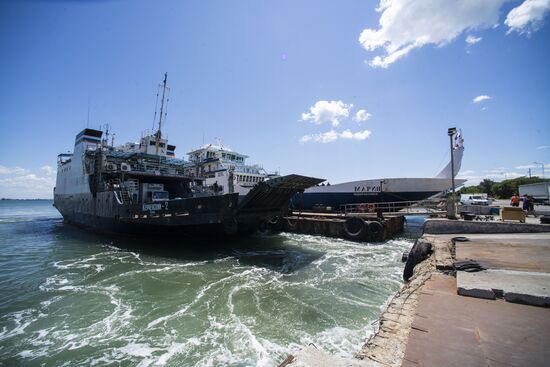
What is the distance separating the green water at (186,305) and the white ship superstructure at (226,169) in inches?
563

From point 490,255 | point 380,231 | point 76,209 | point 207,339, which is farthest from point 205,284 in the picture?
point 76,209

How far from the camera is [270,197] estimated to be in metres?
14.5

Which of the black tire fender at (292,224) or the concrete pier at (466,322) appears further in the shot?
the black tire fender at (292,224)

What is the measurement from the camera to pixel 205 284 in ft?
30.2

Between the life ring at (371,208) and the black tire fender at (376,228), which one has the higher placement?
the life ring at (371,208)

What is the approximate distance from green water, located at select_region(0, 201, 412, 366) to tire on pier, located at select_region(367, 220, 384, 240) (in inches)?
145

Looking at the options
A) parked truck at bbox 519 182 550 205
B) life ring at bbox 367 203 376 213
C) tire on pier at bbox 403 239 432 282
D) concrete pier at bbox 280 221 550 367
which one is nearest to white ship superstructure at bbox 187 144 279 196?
life ring at bbox 367 203 376 213

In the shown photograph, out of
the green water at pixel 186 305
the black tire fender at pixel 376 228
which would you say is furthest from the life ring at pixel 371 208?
the green water at pixel 186 305

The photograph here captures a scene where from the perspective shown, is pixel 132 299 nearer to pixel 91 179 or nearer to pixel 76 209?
pixel 91 179

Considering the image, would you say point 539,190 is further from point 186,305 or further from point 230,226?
point 186,305

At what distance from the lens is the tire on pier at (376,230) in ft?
59.3

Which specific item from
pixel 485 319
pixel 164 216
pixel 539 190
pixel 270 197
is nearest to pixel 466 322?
pixel 485 319

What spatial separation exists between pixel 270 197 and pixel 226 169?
16594 millimetres

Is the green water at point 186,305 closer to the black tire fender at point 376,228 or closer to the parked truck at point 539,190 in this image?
the black tire fender at point 376,228
